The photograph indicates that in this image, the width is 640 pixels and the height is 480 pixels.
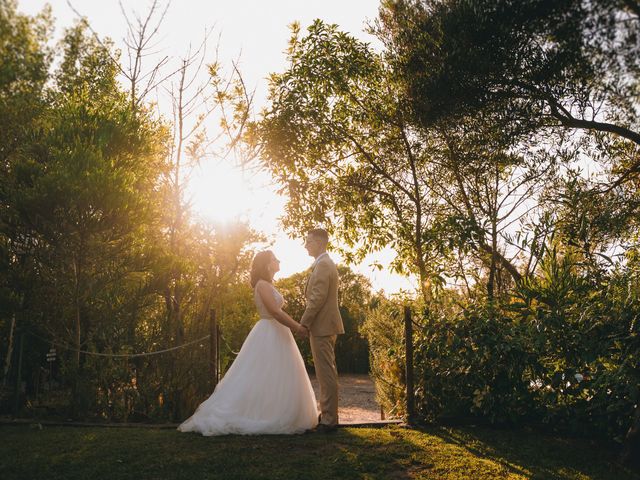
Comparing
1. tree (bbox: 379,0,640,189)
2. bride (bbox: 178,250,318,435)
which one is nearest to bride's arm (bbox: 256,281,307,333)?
bride (bbox: 178,250,318,435)

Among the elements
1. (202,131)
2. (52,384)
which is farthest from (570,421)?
(202,131)

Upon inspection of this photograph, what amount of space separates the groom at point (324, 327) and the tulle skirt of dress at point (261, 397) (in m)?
0.21

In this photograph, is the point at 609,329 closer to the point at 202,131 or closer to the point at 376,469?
the point at 376,469

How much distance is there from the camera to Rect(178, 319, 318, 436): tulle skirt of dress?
5629 millimetres

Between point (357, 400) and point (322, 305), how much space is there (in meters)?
13.7

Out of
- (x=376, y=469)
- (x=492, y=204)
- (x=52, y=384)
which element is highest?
(x=492, y=204)

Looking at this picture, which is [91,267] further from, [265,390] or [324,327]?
A: [324,327]

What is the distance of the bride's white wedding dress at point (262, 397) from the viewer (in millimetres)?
5633

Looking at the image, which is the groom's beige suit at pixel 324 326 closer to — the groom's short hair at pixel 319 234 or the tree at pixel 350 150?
the groom's short hair at pixel 319 234

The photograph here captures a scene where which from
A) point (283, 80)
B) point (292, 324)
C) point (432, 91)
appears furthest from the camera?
point (283, 80)

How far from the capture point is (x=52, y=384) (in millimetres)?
8516

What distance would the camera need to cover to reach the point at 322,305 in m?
6.05

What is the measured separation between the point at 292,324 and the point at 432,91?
449 centimetres

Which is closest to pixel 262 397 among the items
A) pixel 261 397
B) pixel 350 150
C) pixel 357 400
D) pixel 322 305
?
pixel 261 397
